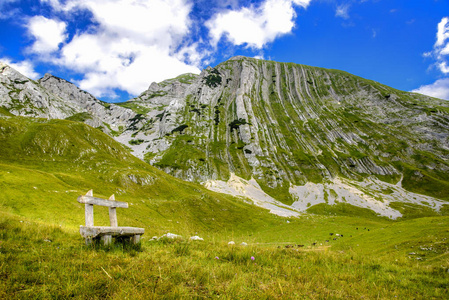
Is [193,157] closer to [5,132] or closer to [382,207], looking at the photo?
[5,132]

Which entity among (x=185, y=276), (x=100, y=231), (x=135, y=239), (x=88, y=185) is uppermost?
(x=100, y=231)

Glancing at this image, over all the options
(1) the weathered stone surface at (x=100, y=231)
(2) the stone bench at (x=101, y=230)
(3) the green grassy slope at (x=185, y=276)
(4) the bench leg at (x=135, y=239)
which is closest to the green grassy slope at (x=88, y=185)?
(2) the stone bench at (x=101, y=230)

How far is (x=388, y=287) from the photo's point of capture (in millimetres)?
6773

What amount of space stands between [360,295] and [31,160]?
9331 cm

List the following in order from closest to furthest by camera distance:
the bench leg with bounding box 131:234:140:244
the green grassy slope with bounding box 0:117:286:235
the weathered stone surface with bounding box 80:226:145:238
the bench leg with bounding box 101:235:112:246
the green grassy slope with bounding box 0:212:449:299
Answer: the green grassy slope with bounding box 0:212:449:299 → the weathered stone surface with bounding box 80:226:145:238 → the bench leg with bounding box 101:235:112:246 → the bench leg with bounding box 131:234:140:244 → the green grassy slope with bounding box 0:117:286:235

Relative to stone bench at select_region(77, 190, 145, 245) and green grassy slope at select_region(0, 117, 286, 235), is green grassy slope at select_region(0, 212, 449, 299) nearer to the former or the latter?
A: stone bench at select_region(77, 190, 145, 245)

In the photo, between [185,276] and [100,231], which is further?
[100,231]

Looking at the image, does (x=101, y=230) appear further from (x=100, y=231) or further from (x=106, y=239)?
(x=106, y=239)

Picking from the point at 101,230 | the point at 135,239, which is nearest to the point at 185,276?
the point at 101,230

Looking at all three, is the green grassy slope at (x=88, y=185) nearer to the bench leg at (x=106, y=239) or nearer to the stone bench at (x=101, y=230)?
the stone bench at (x=101, y=230)

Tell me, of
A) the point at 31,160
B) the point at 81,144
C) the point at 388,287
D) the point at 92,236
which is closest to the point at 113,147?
the point at 81,144

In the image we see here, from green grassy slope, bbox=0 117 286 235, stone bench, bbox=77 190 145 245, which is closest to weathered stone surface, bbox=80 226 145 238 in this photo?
stone bench, bbox=77 190 145 245

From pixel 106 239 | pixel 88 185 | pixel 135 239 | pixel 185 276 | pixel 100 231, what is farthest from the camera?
pixel 88 185

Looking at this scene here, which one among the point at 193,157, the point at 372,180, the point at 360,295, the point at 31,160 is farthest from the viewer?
the point at 193,157
